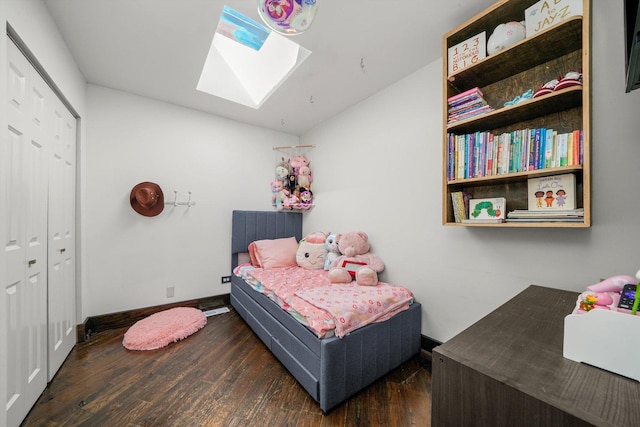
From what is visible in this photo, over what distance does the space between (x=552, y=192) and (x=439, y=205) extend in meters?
0.70

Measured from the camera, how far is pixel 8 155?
121 centimetres

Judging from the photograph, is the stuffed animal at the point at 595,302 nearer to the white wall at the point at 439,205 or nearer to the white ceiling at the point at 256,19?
the white wall at the point at 439,205

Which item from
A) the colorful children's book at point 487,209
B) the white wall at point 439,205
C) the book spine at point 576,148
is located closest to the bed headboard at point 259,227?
the white wall at point 439,205

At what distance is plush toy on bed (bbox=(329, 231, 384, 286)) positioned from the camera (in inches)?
83.9

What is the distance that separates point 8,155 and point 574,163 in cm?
285

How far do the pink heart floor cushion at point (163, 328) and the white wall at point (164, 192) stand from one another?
244mm

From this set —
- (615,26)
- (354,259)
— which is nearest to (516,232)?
(615,26)

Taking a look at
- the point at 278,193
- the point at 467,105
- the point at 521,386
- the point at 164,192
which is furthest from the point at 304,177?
the point at 521,386

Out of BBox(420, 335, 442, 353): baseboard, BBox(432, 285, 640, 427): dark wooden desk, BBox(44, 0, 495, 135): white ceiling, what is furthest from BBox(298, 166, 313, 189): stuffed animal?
BBox(432, 285, 640, 427): dark wooden desk

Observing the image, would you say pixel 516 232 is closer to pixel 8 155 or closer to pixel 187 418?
pixel 187 418

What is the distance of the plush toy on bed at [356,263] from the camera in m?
2.13

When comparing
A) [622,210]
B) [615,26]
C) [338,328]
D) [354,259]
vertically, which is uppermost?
[615,26]

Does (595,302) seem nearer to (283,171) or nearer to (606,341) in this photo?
(606,341)

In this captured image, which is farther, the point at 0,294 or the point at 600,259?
the point at 600,259
